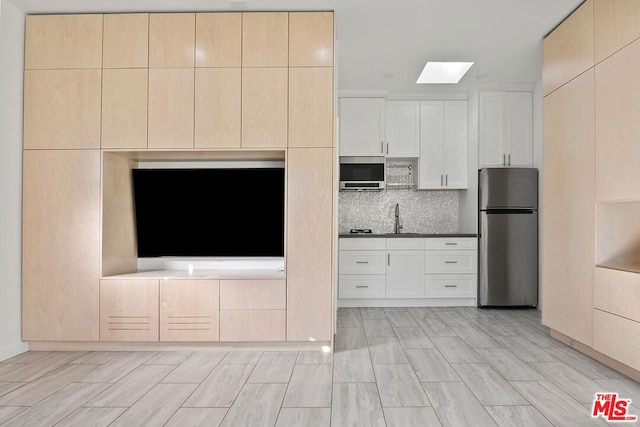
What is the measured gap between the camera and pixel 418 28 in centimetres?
374

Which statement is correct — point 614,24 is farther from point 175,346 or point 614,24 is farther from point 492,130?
point 175,346

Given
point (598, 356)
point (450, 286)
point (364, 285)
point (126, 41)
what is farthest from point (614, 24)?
point (126, 41)

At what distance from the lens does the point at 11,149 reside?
3371 millimetres

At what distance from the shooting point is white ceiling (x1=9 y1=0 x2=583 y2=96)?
11.0ft

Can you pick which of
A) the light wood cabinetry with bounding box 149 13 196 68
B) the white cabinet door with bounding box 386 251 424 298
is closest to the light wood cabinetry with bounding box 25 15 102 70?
the light wood cabinetry with bounding box 149 13 196 68

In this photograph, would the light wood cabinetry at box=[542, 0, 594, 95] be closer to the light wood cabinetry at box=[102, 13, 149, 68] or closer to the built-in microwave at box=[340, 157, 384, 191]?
the built-in microwave at box=[340, 157, 384, 191]

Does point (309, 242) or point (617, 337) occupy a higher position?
point (309, 242)

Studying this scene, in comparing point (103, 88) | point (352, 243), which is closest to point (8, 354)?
point (103, 88)

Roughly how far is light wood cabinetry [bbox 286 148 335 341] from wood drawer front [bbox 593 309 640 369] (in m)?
1.91

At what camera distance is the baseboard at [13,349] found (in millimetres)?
3231

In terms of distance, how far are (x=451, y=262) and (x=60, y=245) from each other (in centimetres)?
403

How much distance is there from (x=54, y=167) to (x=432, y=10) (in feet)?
10.6

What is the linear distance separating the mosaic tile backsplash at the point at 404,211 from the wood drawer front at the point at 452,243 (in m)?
0.63
